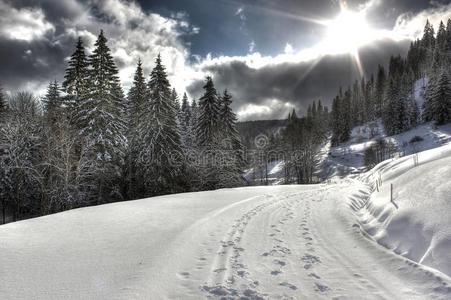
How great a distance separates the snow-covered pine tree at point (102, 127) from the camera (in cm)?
2489

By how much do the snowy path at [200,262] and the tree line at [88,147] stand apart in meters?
15.3

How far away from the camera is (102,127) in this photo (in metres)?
25.4

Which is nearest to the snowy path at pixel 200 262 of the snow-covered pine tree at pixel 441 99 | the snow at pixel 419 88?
the snow-covered pine tree at pixel 441 99

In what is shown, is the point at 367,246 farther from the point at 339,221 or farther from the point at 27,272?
the point at 27,272

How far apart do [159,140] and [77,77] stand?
1003 centimetres

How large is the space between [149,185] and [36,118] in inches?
509

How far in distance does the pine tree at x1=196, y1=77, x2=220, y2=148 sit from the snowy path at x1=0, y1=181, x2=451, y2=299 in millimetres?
26365

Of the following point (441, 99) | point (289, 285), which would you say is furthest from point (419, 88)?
point (289, 285)

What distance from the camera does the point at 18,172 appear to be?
26156 millimetres

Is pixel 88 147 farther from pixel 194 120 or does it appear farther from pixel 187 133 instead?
pixel 194 120

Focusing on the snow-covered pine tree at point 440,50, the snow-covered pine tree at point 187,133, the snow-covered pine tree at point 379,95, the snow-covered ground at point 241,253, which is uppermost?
the snow-covered pine tree at point 440,50

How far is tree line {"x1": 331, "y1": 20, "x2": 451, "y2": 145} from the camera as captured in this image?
236ft

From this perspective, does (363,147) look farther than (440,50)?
No

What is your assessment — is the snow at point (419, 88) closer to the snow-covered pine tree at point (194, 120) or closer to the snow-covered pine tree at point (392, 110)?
the snow-covered pine tree at point (392, 110)
